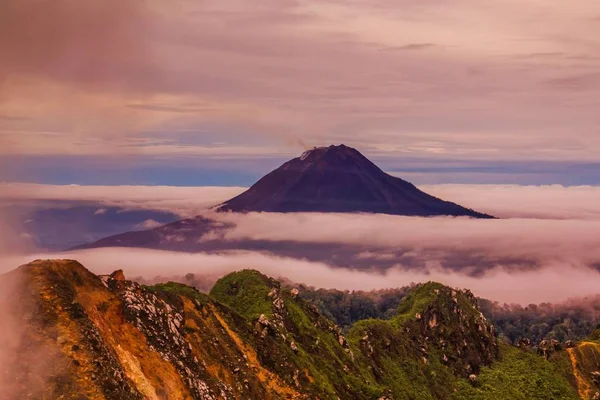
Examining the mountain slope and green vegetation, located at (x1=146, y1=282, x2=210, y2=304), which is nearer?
the mountain slope

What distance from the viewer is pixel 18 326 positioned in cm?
8350

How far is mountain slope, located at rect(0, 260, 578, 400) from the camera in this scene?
81.2 meters

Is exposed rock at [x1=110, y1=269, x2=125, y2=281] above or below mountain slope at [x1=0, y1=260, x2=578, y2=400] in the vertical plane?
above

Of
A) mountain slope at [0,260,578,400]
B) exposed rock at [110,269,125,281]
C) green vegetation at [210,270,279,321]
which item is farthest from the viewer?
green vegetation at [210,270,279,321]

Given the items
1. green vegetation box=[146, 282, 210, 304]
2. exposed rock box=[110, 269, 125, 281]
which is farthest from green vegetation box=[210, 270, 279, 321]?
exposed rock box=[110, 269, 125, 281]

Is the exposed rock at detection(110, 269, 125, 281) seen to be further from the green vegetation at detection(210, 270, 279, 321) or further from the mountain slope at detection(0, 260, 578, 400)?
the green vegetation at detection(210, 270, 279, 321)

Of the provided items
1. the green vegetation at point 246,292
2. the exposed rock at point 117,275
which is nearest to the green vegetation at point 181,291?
the exposed rock at point 117,275

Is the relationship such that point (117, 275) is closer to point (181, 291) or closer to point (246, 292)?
point (181, 291)

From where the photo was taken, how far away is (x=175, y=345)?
107875 mm

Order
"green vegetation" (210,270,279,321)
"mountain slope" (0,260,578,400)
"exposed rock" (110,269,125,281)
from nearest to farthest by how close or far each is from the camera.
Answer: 1. "mountain slope" (0,260,578,400)
2. "exposed rock" (110,269,125,281)
3. "green vegetation" (210,270,279,321)

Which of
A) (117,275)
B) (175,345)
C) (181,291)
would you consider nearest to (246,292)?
(181,291)

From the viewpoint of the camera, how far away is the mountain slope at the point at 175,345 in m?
81.2

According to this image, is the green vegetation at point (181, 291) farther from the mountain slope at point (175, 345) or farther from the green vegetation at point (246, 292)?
the green vegetation at point (246, 292)

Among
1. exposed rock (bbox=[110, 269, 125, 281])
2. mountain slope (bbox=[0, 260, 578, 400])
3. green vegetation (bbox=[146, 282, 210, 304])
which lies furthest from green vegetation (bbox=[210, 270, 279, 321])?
exposed rock (bbox=[110, 269, 125, 281])
